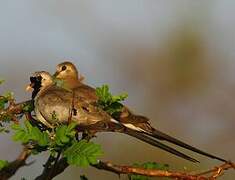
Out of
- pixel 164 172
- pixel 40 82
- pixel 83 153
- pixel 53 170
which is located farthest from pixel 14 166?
pixel 40 82

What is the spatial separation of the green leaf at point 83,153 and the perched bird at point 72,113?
0.43m

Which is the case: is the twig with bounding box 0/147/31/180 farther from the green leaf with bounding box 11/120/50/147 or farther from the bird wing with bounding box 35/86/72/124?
the green leaf with bounding box 11/120/50/147

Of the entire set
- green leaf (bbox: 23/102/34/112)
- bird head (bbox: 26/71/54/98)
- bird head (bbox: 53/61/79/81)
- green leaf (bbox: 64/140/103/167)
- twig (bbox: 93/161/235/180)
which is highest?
bird head (bbox: 53/61/79/81)

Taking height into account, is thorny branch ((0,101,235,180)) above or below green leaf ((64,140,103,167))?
above

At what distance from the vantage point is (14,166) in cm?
514

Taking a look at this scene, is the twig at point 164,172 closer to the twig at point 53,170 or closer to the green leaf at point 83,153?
the green leaf at point 83,153

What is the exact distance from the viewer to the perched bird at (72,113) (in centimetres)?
512

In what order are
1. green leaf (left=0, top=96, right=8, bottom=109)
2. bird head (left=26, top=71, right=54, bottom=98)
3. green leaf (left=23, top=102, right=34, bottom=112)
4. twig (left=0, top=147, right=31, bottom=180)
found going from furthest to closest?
bird head (left=26, top=71, right=54, bottom=98) → green leaf (left=23, top=102, right=34, bottom=112) → green leaf (left=0, top=96, right=8, bottom=109) → twig (left=0, top=147, right=31, bottom=180)

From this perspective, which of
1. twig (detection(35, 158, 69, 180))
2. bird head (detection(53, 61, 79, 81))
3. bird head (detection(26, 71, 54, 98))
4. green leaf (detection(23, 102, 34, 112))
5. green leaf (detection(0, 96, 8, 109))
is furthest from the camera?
bird head (detection(53, 61, 79, 81))

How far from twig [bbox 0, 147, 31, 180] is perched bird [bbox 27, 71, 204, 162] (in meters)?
0.25

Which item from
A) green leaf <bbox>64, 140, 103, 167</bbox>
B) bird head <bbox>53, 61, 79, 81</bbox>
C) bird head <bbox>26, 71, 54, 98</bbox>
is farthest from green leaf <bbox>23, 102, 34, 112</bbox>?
bird head <bbox>53, 61, 79, 81</bbox>

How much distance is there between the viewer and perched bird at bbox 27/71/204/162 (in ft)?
16.8

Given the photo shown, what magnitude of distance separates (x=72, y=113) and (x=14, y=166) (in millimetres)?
513

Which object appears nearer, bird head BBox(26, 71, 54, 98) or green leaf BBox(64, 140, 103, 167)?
green leaf BBox(64, 140, 103, 167)
